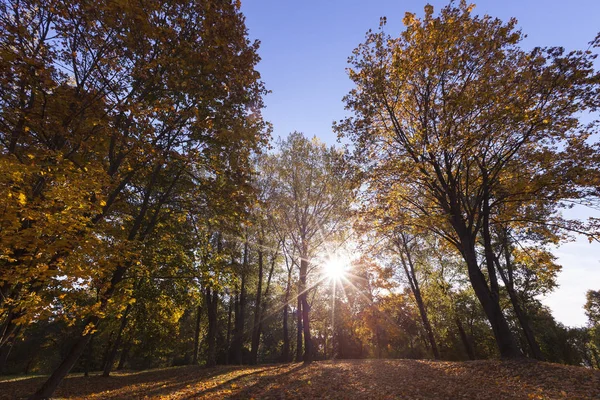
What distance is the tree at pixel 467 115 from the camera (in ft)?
33.9

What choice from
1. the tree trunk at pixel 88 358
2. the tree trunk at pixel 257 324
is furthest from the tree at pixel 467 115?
the tree trunk at pixel 88 358

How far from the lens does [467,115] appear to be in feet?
36.2

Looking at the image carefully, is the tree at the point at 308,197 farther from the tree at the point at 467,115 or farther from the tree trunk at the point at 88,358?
the tree trunk at the point at 88,358

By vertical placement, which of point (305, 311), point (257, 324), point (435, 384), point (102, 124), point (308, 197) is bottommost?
point (435, 384)

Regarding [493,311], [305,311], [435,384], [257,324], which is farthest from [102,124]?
[257,324]

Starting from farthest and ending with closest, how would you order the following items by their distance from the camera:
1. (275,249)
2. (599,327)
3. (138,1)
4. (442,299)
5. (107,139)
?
(599,327) < (442,299) < (275,249) < (107,139) < (138,1)

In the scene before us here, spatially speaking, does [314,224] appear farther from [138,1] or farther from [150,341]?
[150,341]

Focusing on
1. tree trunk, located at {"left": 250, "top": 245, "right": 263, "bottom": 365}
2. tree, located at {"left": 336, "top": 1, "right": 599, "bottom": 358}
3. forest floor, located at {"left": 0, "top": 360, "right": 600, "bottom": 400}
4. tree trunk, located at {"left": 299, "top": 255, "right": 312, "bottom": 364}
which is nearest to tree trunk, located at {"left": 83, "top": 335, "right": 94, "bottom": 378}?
tree trunk, located at {"left": 250, "top": 245, "right": 263, "bottom": 365}

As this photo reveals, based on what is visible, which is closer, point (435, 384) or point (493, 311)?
point (435, 384)

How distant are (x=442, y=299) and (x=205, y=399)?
27594 millimetres

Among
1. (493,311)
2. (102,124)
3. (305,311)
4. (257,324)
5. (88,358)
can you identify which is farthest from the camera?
(257,324)

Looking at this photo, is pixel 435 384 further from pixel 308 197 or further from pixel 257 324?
pixel 257 324

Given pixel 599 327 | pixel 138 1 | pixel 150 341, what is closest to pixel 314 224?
pixel 138 1

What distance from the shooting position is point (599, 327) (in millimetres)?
50781
